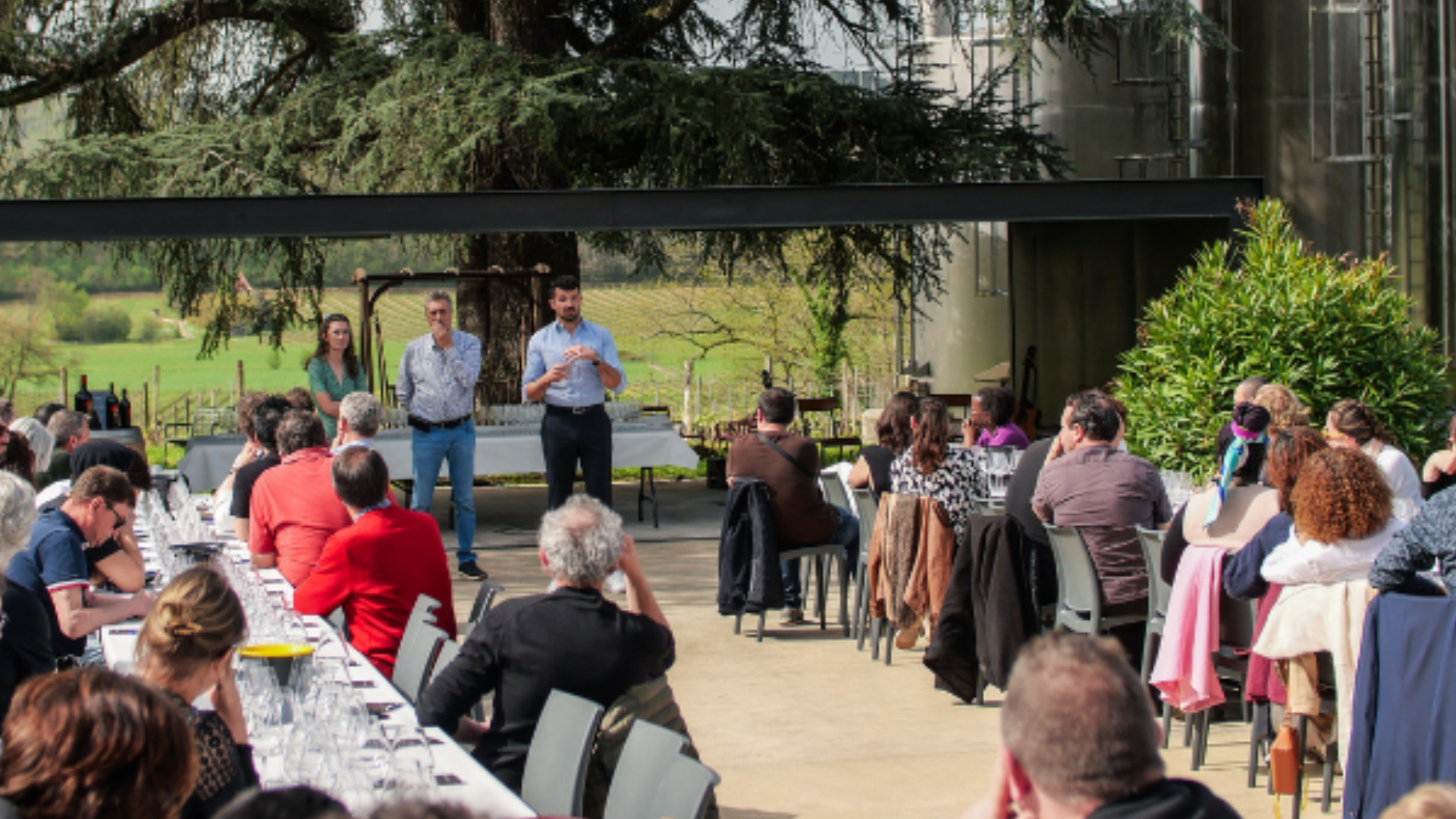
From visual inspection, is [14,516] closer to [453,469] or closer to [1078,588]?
[1078,588]

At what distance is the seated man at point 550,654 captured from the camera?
3764 millimetres

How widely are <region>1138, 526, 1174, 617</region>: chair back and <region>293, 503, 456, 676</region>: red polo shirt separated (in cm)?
269

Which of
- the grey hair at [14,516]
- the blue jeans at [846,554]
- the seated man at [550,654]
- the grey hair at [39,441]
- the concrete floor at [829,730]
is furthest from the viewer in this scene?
the blue jeans at [846,554]

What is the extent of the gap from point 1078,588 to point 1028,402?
11.8 metres

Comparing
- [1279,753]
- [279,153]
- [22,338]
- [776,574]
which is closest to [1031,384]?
[279,153]

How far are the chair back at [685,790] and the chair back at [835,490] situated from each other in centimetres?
592

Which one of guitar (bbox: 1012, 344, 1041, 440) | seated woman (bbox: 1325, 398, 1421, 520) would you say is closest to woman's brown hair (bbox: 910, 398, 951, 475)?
seated woman (bbox: 1325, 398, 1421, 520)

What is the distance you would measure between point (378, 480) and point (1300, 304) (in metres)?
6.28

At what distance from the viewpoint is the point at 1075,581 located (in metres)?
6.43

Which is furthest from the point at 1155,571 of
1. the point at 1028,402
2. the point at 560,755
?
the point at 1028,402

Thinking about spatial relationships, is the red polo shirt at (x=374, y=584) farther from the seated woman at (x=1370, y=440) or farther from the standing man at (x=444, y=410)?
the standing man at (x=444, y=410)

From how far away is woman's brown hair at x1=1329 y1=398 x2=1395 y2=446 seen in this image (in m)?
6.68

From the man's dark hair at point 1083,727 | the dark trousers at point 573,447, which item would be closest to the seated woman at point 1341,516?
the man's dark hair at point 1083,727

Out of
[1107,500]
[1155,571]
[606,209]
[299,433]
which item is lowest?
[1155,571]
